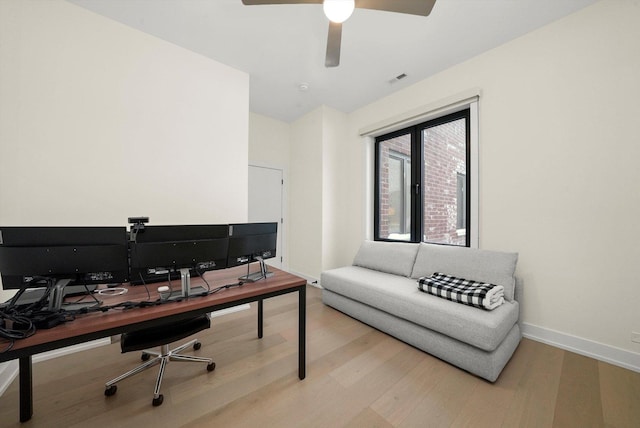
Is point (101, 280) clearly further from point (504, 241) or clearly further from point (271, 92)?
point (504, 241)

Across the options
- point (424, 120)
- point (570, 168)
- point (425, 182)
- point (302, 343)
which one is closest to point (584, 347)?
point (570, 168)

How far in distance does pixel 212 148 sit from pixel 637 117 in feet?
12.5

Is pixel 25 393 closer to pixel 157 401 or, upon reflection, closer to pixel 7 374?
pixel 7 374

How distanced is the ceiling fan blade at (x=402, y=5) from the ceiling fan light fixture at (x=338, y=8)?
0.12 m

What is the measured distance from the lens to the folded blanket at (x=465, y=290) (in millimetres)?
1886

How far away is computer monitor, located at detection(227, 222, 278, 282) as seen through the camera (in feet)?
5.55

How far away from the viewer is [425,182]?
3.24 metres

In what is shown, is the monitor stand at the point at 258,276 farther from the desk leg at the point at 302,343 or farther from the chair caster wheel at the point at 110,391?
the chair caster wheel at the point at 110,391

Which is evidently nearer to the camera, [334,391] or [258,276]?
[334,391]

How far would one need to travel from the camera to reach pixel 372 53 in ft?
8.43

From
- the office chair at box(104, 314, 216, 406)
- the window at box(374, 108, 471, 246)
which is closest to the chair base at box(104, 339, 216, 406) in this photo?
the office chair at box(104, 314, 216, 406)

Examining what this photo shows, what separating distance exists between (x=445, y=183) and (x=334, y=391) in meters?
2.68

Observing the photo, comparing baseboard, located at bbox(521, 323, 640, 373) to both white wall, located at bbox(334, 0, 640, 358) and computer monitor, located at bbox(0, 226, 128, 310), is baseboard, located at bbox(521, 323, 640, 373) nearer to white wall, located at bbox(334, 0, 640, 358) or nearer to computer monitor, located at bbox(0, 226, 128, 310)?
white wall, located at bbox(334, 0, 640, 358)

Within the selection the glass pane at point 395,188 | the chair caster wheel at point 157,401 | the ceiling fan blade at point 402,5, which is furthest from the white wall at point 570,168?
the chair caster wheel at point 157,401
